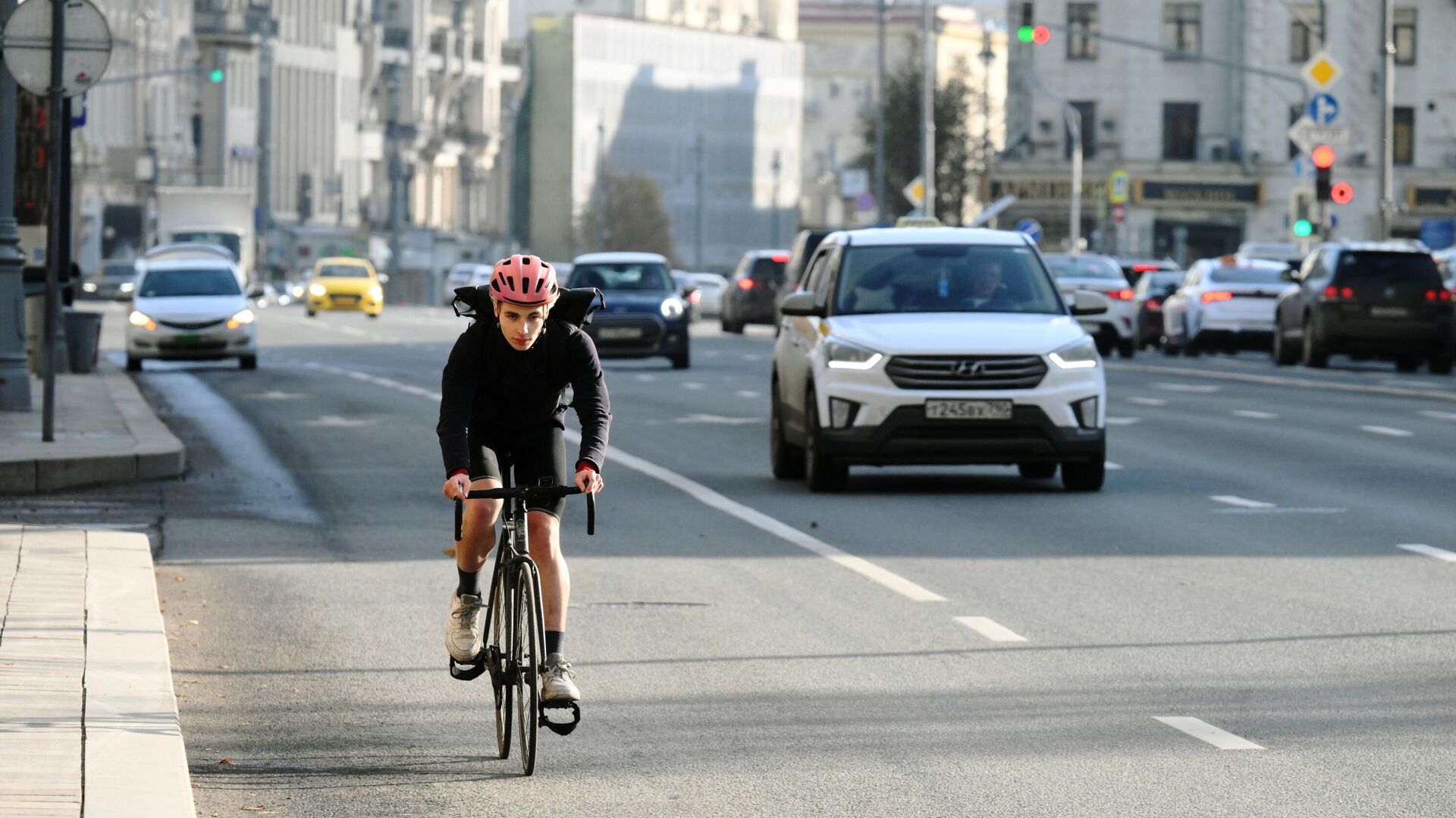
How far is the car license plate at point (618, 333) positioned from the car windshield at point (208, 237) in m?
45.9

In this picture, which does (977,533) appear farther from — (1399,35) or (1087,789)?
(1399,35)

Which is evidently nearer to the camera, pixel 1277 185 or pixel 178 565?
pixel 178 565

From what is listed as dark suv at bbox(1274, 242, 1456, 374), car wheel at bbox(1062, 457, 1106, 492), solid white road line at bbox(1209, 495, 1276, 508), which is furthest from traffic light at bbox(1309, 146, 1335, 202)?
solid white road line at bbox(1209, 495, 1276, 508)

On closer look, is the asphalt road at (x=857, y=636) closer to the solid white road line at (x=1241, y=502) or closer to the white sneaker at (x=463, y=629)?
the solid white road line at (x=1241, y=502)

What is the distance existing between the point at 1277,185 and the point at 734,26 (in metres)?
86.4

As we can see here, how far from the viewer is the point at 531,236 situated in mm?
166000

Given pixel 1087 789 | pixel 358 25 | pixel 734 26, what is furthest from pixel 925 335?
pixel 734 26

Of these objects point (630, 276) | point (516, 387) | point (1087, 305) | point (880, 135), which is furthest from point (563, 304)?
point (880, 135)

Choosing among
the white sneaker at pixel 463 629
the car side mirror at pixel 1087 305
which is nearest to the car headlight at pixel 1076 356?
the car side mirror at pixel 1087 305

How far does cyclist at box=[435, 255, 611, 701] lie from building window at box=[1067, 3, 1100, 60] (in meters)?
89.4

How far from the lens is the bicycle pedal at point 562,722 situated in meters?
8.15

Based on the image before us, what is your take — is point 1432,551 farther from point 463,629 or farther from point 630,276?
point 630,276

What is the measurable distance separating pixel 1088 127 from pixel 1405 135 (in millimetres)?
10209

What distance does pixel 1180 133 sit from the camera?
97375 millimetres
